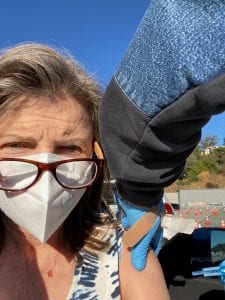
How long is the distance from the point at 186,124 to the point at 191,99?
8 centimetres

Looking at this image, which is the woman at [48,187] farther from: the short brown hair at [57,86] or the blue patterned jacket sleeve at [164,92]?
the blue patterned jacket sleeve at [164,92]

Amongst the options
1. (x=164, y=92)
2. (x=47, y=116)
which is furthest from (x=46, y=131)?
(x=164, y=92)

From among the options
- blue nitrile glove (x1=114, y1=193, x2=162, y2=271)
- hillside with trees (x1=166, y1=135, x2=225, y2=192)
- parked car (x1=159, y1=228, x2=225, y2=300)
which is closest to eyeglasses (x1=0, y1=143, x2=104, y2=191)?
blue nitrile glove (x1=114, y1=193, x2=162, y2=271)

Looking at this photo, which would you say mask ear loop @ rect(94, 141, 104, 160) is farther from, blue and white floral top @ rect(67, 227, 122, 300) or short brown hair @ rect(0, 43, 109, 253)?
blue and white floral top @ rect(67, 227, 122, 300)

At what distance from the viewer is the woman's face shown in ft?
5.05

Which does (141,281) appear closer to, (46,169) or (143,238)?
(143,238)

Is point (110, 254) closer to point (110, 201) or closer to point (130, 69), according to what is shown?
point (110, 201)

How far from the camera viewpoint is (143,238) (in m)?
1.31

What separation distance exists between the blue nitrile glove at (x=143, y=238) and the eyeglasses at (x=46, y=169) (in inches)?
9.7

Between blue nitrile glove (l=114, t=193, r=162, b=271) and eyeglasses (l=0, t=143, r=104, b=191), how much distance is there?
246 millimetres

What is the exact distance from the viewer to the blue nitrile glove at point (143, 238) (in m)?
1.21

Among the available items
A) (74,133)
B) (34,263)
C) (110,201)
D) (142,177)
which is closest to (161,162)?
(142,177)

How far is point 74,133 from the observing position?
1611mm

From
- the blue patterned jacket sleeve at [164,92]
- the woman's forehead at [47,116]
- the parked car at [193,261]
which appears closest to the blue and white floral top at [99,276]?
the woman's forehead at [47,116]
